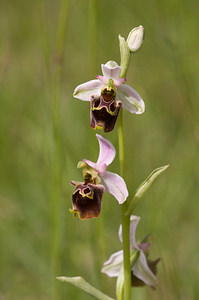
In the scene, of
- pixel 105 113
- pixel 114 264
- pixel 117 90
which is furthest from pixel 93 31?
pixel 114 264

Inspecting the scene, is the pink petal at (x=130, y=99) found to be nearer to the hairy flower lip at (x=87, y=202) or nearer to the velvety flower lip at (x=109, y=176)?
the velvety flower lip at (x=109, y=176)

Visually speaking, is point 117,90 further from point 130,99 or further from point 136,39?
point 136,39

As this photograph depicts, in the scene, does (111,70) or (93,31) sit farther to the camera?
(93,31)

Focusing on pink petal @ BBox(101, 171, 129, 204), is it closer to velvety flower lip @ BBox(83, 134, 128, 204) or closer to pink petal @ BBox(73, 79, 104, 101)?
velvety flower lip @ BBox(83, 134, 128, 204)

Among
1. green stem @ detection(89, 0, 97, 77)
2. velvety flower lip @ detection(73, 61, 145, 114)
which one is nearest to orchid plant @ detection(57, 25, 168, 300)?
velvety flower lip @ detection(73, 61, 145, 114)

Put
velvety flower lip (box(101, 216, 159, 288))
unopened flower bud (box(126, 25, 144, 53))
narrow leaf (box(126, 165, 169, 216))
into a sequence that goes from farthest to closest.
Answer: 1. velvety flower lip (box(101, 216, 159, 288))
2. unopened flower bud (box(126, 25, 144, 53))
3. narrow leaf (box(126, 165, 169, 216))

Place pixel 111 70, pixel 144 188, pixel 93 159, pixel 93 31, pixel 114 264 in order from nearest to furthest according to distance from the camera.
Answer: pixel 144 188 < pixel 111 70 < pixel 114 264 < pixel 93 159 < pixel 93 31

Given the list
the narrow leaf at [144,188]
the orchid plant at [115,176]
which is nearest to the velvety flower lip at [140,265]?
the orchid plant at [115,176]

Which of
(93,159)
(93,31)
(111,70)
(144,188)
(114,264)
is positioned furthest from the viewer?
(93,31)
